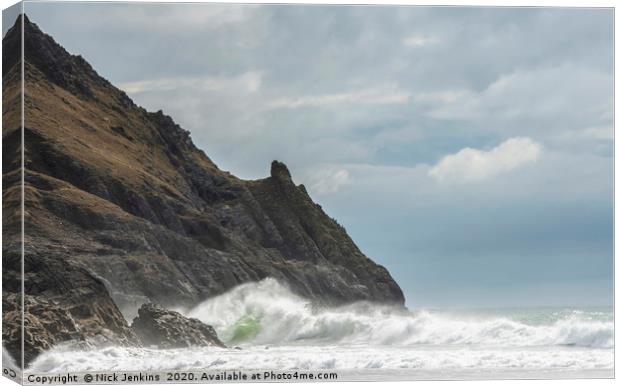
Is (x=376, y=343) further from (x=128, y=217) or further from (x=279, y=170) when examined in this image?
(x=128, y=217)

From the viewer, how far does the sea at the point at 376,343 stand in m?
24.0

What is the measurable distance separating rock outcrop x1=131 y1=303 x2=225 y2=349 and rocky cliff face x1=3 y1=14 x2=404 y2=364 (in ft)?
0.93

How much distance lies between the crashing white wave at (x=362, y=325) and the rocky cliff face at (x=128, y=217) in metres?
0.35

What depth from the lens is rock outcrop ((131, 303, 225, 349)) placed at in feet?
80.8

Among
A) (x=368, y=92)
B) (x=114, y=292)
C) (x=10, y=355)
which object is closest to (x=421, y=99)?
(x=368, y=92)

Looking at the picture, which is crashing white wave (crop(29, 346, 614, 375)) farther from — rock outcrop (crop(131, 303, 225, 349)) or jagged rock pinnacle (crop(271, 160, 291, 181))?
jagged rock pinnacle (crop(271, 160, 291, 181))

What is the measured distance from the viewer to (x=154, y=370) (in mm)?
23781

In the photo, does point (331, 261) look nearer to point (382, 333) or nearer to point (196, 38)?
point (382, 333)

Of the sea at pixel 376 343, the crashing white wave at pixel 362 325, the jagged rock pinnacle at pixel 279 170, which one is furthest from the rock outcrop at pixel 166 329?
the jagged rock pinnacle at pixel 279 170

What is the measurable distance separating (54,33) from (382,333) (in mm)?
8095

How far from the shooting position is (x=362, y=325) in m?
26.0

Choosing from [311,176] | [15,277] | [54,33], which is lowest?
[15,277]

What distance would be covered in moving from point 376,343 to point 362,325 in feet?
1.39

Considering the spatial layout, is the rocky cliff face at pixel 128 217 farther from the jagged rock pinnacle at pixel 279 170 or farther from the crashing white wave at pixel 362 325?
the crashing white wave at pixel 362 325
